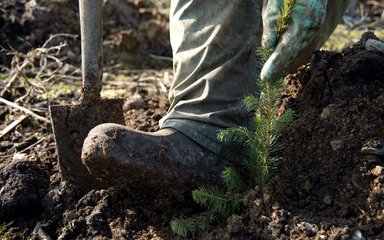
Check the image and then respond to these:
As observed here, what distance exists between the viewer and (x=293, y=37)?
2037 millimetres

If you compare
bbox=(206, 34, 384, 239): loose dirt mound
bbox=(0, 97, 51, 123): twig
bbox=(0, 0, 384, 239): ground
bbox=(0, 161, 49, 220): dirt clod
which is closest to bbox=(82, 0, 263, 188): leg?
bbox=(0, 0, 384, 239): ground

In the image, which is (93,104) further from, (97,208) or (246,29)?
(246,29)

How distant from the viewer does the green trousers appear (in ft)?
7.52

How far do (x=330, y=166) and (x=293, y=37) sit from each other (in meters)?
0.44

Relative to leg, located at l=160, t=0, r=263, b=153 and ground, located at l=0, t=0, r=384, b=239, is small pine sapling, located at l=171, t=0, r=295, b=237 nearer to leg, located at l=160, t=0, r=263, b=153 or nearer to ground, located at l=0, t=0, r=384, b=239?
ground, located at l=0, t=0, r=384, b=239

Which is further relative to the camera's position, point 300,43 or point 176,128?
point 176,128

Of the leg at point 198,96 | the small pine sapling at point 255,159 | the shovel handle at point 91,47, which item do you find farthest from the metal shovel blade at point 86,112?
the small pine sapling at point 255,159

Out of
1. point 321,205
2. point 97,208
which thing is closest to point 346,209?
point 321,205

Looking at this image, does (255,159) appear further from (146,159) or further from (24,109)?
(24,109)

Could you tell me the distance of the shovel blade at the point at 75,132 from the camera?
2.44 metres

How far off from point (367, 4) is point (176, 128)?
496cm

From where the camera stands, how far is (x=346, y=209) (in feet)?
6.30

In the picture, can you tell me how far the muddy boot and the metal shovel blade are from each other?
0.33 meters

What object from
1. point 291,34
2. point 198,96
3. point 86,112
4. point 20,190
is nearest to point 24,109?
point 86,112
